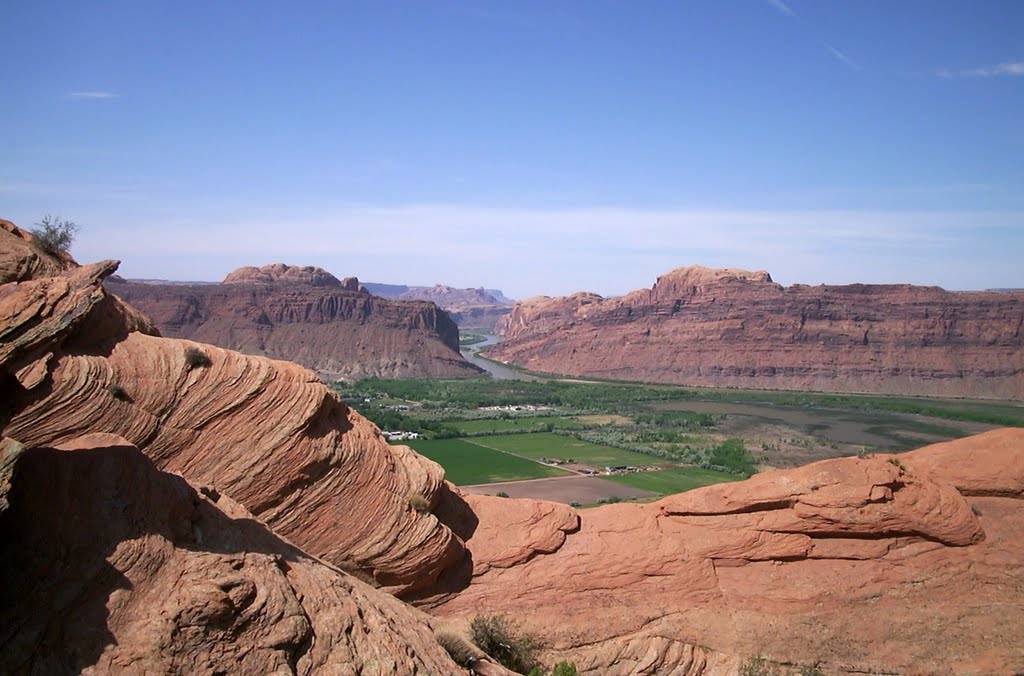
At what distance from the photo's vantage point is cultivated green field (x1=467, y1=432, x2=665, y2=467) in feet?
295

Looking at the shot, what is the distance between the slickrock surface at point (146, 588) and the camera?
38.8ft

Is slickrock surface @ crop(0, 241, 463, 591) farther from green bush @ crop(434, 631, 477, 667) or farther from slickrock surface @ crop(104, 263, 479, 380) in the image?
slickrock surface @ crop(104, 263, 479, 380)

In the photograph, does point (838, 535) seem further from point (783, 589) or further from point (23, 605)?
point (23, 605)

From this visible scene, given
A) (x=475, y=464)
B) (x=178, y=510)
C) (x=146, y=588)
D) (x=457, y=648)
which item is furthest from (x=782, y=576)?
(x=475, y=464)

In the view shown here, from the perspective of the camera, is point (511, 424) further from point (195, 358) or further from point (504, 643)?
point (195, 358)

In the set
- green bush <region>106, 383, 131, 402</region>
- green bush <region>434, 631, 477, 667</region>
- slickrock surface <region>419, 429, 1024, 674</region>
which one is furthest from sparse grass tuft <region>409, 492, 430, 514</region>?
green bush <region>106, 383, 131, 402</region>

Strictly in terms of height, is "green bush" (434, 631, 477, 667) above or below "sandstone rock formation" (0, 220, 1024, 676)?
below

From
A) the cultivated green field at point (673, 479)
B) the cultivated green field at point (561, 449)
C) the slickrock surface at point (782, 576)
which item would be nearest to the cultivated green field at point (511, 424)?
the cultivated green field at point (561, 449)

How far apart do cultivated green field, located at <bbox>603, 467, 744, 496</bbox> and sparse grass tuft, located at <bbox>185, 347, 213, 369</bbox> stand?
182 feet

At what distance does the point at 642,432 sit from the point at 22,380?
342 feet

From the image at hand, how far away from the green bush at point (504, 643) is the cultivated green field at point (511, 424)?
289 feet

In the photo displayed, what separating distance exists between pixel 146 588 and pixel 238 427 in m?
6.30

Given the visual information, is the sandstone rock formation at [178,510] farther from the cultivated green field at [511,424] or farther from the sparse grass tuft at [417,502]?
the cultivated green field at [511,424]

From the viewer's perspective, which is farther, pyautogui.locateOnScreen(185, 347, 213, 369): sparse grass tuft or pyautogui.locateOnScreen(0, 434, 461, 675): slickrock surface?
pyautogui.locateOnScreen(185, 347, 213, 369): sparse grass tuft
